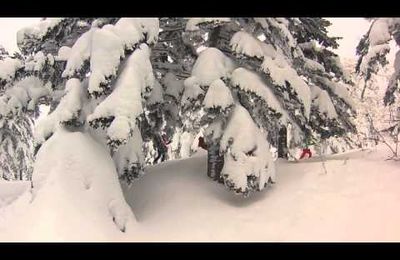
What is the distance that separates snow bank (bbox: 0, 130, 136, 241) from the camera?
8.04 meters

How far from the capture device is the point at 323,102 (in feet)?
40.2

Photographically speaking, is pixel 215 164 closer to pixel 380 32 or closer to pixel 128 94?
pixel 128 94

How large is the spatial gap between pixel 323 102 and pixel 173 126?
380 cm

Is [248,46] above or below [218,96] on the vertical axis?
above

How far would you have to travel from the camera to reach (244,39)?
33.8 ft

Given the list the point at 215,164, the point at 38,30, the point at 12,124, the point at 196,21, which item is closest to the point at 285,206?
the point at 215,164

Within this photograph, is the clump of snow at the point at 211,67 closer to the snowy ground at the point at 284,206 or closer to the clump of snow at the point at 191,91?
the clump of snow at the point at 191,91

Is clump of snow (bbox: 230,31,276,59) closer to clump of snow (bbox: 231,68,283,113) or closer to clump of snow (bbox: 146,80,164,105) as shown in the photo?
clump of snow (bbox: 231,68,283,113)

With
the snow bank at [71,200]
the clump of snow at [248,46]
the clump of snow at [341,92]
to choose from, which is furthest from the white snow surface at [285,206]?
the clump of snow at [248,46]

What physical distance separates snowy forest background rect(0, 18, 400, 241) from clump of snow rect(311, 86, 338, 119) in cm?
2

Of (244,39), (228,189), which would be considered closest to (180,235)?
(228,189)

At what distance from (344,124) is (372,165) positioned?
10.5 ft

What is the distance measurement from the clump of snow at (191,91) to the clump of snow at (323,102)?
3557mm
